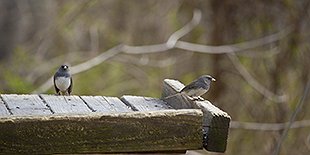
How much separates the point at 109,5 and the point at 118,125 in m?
6.41

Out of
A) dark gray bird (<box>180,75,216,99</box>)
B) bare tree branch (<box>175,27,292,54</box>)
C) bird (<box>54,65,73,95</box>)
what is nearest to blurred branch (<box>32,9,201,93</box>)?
bare tree branch (<box>175,27,292,54</box>)

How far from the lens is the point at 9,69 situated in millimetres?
5840

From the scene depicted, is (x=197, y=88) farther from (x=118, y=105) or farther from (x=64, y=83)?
(x=64, y=83)

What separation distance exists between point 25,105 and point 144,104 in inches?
14.5

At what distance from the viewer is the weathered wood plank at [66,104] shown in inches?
96.0

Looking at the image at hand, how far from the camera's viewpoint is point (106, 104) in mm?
2559

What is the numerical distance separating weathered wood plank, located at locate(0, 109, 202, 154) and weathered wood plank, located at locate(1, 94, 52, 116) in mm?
221

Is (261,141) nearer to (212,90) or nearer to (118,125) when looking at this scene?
(212,90)

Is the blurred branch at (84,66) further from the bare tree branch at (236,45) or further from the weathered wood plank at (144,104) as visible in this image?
the weathered wood plank at (144,104)

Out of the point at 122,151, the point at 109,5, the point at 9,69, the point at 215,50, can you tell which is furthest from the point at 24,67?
the point at 122,151

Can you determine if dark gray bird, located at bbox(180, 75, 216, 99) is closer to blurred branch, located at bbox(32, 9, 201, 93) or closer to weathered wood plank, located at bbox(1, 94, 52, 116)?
weathered wood plank, located at bbox(1, 94, 52, 116)

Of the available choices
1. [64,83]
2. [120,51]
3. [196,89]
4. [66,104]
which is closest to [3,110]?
[66,104]

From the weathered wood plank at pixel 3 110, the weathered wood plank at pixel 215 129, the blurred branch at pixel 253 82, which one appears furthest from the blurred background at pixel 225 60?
the weathered wood plank at pixel 215 129

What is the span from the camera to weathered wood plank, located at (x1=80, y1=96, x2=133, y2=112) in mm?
2480
